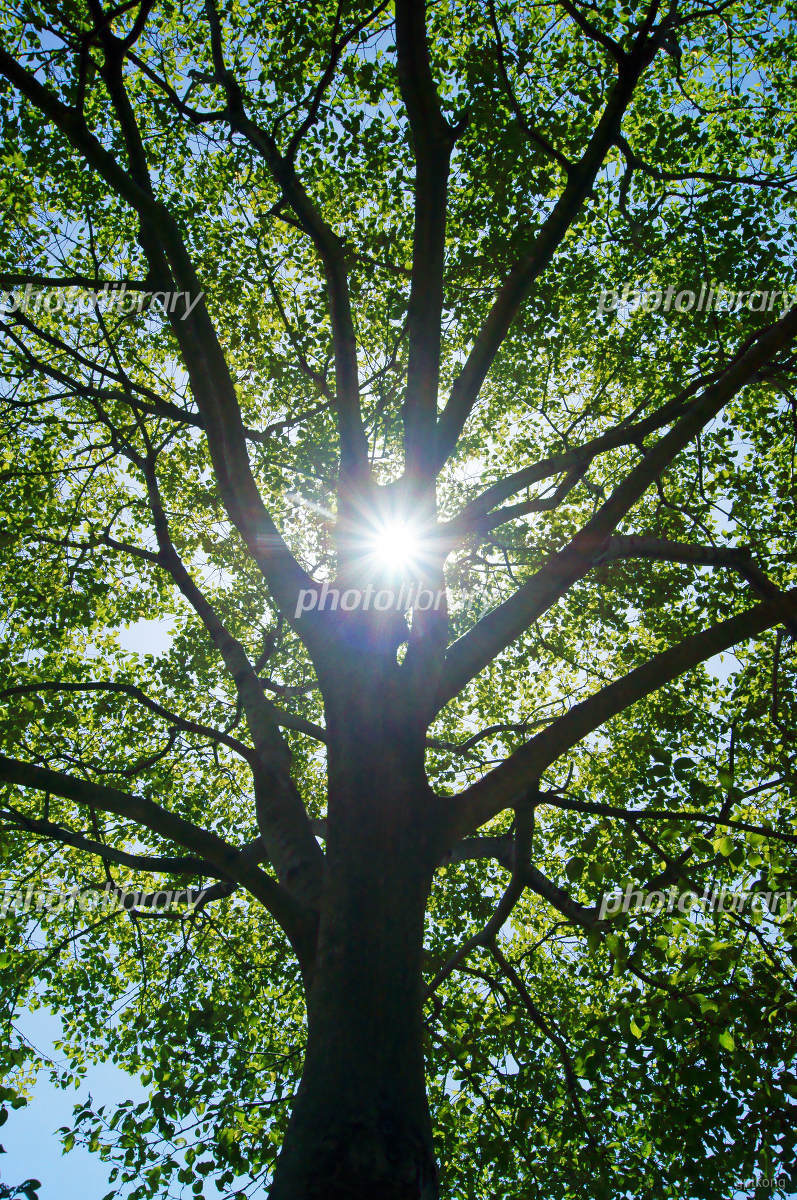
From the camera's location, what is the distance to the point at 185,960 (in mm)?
8453

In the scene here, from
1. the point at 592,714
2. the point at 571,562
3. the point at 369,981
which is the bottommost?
the point at 369,981

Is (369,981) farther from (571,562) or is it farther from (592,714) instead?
(571,562)

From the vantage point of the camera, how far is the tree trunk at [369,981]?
2848mm

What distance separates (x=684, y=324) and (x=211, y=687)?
933cm

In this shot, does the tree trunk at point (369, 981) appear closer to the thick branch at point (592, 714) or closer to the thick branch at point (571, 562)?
the thick branch at point (592, 714)

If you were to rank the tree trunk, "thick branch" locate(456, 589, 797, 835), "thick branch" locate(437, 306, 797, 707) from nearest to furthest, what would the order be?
the tree trunk, "thick branch" locate(456, 589, 797, 835), "thick branch" locate(437, 306, 797, 707)

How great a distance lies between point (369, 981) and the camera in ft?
11.3

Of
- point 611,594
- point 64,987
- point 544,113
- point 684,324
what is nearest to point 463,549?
point 611,594

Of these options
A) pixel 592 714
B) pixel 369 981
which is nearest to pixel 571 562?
pixel 592 714

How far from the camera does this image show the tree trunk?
112 inches

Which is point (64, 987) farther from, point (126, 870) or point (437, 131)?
point (437, 131)

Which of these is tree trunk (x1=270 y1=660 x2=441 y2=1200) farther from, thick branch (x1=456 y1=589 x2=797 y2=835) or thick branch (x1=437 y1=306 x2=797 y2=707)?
thick branch (x1=437 y1=306 x2=797 y2=707)

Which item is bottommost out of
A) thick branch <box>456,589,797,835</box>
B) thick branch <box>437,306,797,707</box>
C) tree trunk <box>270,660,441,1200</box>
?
tree trunk <box>270,660,441,1200</box>

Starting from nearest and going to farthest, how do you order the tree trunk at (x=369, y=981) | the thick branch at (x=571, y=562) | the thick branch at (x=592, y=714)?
the tree trunk at (x=369, y=981)
the thick branch at (x=592, y=714)
the thick branch at (x=571, y=562)
